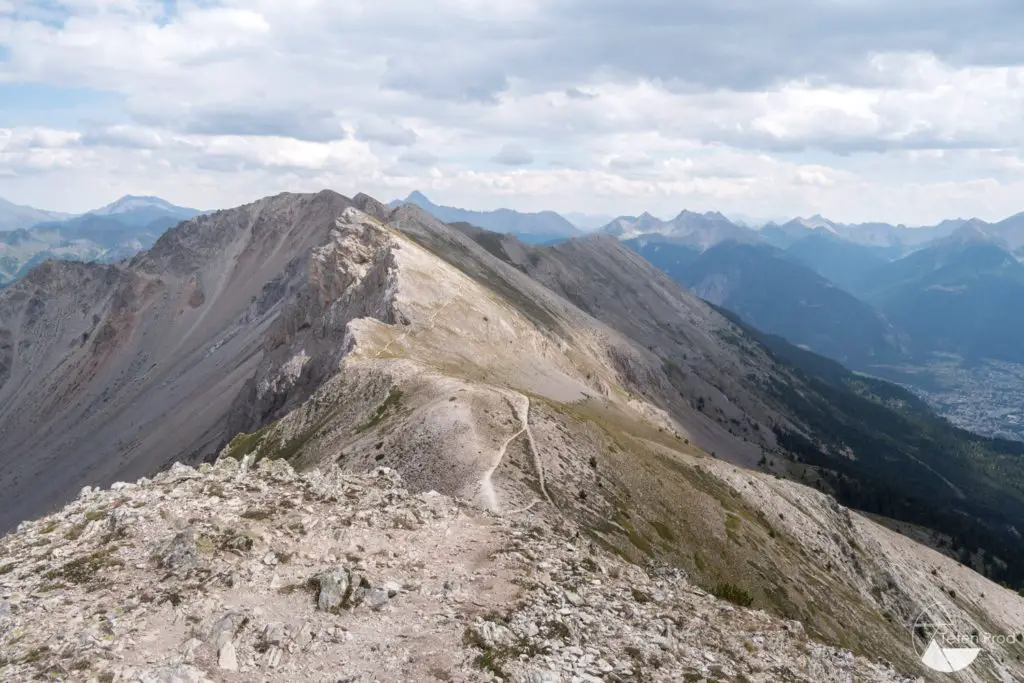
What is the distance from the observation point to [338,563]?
3166 centimetres

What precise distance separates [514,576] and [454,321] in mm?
83475

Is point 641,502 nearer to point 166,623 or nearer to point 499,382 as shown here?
point 499,382

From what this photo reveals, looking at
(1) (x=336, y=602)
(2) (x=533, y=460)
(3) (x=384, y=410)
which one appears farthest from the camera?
(3) (x=384, y=410)

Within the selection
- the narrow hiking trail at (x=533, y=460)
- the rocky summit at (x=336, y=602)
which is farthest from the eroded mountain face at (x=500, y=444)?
the rocky summit at (x=336, y=602)

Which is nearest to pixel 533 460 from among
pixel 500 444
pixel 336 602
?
pixel 500 444

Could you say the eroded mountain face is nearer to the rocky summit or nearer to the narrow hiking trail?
the narrow hiking trail

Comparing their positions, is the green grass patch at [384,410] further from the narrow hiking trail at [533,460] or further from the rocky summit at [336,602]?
the rocky summit at [336,602]

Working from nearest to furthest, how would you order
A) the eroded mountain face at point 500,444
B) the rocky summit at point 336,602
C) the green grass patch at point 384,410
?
the rocky summit at point 336,602
the eroded mountain face at point 500,444
the green grass patch at point 384,410

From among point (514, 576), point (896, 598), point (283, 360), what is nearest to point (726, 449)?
point (896, 598)

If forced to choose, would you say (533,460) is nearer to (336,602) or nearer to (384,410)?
(384,410)

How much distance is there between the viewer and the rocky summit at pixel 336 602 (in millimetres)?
25125

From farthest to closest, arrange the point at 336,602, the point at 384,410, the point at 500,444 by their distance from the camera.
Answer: the point at 384,410
the point at 500,444
the point at 336,602

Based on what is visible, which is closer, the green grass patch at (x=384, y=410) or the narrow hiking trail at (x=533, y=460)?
the narrow hiking trail at (x=533, y=460)

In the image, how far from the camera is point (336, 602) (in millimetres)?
28766
